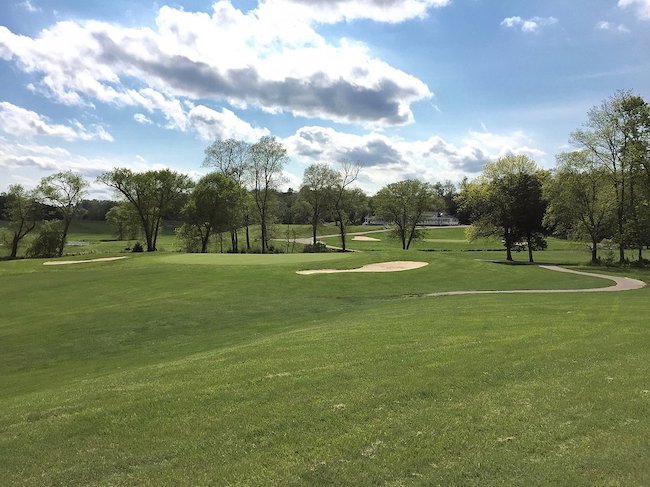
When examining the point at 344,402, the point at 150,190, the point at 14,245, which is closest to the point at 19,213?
the point at 14,245

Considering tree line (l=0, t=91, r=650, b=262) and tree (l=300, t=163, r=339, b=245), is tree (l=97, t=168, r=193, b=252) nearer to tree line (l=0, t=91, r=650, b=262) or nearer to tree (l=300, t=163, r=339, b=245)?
tree line (l=0, t=91, r=650, b=262)

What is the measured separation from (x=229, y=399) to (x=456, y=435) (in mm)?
3790

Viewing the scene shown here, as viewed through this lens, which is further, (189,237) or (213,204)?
(189,237)

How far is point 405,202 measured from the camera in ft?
269

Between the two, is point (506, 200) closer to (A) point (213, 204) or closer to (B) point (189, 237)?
(A) point (213, 204)

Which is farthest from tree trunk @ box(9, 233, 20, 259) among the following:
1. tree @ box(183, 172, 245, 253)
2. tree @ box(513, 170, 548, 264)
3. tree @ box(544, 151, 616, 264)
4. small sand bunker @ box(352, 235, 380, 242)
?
tree @ box(544, 151, 616, 264)

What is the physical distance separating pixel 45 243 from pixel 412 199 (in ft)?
201

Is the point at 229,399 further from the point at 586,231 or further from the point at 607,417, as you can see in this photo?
the point at 586,231

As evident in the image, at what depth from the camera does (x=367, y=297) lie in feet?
84.4

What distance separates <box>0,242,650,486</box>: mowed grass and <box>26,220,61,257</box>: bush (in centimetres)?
6214

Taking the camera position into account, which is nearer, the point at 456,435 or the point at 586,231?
the point at 456,435

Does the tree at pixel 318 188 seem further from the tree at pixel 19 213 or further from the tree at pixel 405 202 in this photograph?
the tree at pixel 19 213

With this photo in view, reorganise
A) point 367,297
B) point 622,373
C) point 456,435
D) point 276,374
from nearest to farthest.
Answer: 1. point 456,435
2. point 622,373
3. point 276,374
4. point 367,297

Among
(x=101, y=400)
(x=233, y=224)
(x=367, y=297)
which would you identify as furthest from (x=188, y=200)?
(x=101, y=400)
